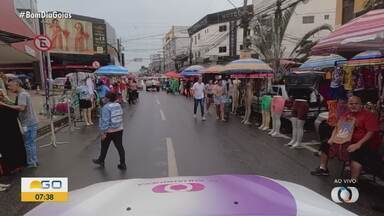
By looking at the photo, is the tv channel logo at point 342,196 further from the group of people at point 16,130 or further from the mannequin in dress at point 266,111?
the mannequin in dress at point 266,111

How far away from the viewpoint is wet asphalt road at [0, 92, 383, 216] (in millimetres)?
6391

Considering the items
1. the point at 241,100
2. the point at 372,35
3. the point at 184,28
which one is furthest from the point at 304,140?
the point at 184,28

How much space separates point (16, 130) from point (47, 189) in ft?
16.8

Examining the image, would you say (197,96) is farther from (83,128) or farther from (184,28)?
(184,28)

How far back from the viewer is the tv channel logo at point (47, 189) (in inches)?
101

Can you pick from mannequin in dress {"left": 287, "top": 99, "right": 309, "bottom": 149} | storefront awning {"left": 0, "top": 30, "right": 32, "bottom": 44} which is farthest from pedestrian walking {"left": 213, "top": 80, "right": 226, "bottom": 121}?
storefront awning {"left": 0, "top": 30, "right": 32, "bottom": 44}

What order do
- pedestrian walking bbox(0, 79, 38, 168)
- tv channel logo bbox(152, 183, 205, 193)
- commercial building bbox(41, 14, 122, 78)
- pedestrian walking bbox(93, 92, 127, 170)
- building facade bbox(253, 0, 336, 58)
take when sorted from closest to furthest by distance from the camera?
tv channel logo bbox(152, 183, 205, 193) < pedestrian walking bbox(0, 79, 38, 168) < pedestrian walking bbox(93, 92, 127, 170) < building facade bbox(253, 0, 336, 58) < commercial building bbox(41, 14, 122, 78)

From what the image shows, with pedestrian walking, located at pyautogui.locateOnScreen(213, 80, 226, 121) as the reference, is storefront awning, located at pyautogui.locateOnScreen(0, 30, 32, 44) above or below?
above

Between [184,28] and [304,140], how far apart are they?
103232mm

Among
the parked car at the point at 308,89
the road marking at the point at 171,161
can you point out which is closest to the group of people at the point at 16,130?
the road marking at the point at 171,161

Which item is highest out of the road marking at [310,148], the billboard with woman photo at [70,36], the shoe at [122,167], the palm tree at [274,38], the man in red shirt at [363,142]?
the billboard with woman photo at [70,36]

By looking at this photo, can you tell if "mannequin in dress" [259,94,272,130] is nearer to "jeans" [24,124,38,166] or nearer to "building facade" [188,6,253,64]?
"jeans" [24,124,38,166]

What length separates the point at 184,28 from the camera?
110688 mm

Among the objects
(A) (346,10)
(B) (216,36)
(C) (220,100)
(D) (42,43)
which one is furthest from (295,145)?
(B) (216,36)
